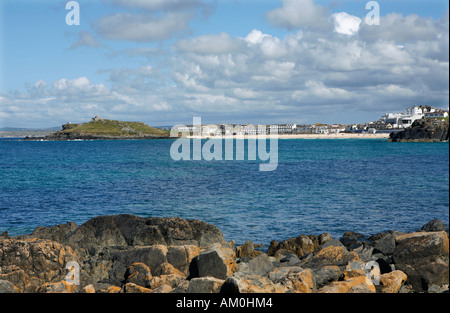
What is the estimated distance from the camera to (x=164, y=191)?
141ft

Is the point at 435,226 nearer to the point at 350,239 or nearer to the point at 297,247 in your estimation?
the point at 350,239

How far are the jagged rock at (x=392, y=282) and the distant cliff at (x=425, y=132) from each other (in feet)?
563

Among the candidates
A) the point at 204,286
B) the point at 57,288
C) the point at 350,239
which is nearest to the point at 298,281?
the point at 204,286

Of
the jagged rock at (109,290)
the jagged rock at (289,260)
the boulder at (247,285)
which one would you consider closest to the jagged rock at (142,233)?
the jagged rock at (289,260)

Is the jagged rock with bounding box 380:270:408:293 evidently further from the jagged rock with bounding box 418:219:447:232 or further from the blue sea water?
the blue sea water

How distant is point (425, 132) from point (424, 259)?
176 meters

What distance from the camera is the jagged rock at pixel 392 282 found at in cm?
1318

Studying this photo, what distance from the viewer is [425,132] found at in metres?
174

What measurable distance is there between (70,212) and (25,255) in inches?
725

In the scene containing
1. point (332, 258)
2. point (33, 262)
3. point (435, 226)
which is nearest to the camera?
point (33, 262)

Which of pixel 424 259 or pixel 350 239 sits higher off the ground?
pixel 424 259

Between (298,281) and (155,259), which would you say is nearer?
(298,281)

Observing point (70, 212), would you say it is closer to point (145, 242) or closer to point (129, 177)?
point (145, 242)

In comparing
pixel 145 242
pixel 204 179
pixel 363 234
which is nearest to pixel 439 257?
pixel 363 234
